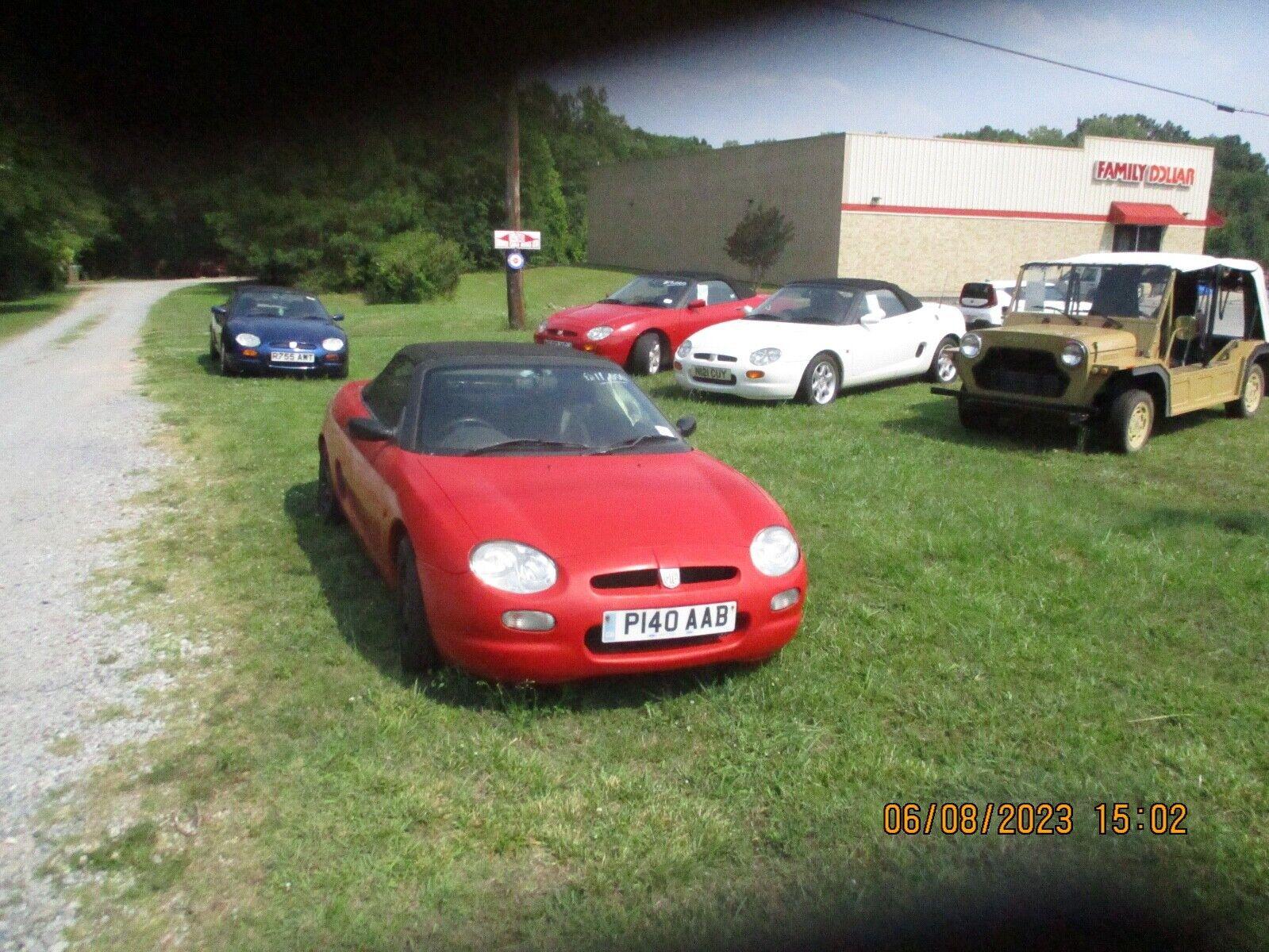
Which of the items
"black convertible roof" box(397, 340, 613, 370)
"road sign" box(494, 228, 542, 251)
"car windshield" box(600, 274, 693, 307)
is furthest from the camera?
"road sign" box(494, 228, 542, 251)

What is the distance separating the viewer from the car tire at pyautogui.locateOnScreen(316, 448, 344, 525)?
21.6 feet

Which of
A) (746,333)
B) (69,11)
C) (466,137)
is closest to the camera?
(69,11)

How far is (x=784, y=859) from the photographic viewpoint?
3.16 meters

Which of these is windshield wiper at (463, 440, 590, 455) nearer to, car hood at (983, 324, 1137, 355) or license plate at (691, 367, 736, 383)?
car hood at (983, 324, 1137, 355)

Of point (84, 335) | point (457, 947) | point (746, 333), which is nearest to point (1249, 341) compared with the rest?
point (746, 333)

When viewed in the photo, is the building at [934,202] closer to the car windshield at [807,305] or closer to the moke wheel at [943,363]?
the moke wheel at [943,363]

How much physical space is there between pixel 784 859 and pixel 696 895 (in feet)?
1.10

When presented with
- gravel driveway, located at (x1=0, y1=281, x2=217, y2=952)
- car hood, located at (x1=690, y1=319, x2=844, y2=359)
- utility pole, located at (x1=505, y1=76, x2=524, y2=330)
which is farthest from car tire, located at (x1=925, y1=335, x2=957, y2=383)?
utility pole, located at (x1=505, y1=76, x2=524, y2=330)

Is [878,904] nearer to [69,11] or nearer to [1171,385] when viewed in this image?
[69,11]

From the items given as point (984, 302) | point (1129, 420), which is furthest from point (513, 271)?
point (1129, 420)

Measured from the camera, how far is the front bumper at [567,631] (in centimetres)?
393

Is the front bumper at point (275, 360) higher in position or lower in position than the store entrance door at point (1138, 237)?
lower

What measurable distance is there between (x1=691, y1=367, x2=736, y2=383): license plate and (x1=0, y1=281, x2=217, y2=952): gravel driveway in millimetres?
5383

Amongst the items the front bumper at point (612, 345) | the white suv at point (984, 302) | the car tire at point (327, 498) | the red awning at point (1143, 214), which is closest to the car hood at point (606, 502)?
the car tire at point (327, 498)
